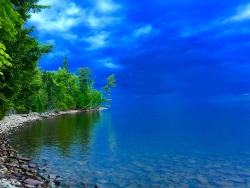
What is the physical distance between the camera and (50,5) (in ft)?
103

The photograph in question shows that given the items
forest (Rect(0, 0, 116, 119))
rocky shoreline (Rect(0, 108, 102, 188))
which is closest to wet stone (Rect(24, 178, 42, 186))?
rocky shoreline (Rect(0, 108, 102, 188))

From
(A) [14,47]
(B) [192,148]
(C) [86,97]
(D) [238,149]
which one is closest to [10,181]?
(A) [14,47]

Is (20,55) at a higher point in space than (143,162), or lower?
higher

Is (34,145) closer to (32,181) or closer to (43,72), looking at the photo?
(32,181)

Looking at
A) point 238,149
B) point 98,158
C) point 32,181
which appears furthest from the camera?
point 238,149

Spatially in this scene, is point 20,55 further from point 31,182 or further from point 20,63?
point 31,182

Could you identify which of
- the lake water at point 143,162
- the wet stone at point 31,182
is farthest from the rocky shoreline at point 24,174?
the lake water at point 143,162

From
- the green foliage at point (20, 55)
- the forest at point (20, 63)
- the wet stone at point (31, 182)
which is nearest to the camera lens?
the forest at point (20, 63)

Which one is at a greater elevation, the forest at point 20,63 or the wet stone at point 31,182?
the forest at point 20,63

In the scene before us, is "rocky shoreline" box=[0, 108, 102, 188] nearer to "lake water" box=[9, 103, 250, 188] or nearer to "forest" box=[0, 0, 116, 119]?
"lake water" box=[9, 103, 250, 188]

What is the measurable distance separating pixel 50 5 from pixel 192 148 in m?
26.2

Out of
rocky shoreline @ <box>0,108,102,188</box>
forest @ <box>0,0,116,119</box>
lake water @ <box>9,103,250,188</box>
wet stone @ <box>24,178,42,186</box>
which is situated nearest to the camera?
forest @ <box>0,0,116,119</box>

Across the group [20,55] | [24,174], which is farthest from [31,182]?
[20,55]

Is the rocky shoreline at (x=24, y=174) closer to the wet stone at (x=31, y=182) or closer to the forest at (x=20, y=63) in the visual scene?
the wet stone at (x=31, y=182)
